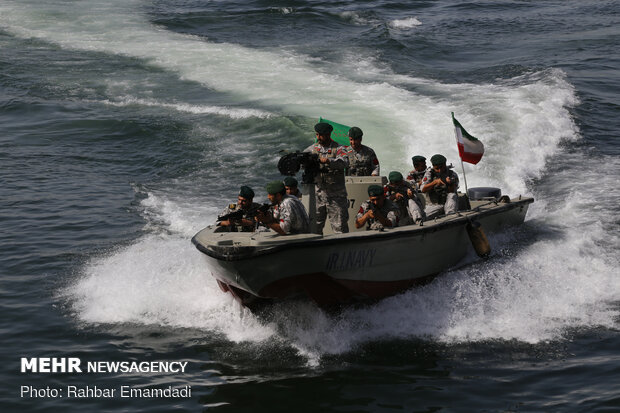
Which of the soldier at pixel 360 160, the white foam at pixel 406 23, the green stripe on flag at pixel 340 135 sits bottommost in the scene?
the soldier at pixel 360 160

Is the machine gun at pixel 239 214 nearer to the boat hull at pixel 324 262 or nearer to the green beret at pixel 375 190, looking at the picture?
the boat hull at pixel 324 262

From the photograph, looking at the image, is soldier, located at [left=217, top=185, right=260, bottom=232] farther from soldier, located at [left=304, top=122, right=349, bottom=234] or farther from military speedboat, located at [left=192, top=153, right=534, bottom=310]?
soldier, located at [left=304, top=122, right=349, bottom=234]

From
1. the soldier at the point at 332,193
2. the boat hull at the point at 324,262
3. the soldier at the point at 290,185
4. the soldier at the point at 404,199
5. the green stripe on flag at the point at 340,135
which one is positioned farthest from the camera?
the green stripe on flag at the point at 340,135

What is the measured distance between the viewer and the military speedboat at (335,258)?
912 centimetres

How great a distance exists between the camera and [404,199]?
1080 centimetres

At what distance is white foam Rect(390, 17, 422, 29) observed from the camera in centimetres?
2999

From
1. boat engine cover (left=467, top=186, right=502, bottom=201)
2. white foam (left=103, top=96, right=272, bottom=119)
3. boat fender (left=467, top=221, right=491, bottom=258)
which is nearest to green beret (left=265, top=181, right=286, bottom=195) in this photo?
boat fender (left=467, top=221, right=491, bottom=258)

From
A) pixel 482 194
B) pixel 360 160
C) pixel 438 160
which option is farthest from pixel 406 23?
pixel 438 160

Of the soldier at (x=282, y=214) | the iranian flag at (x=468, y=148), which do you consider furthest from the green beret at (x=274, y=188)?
the iranian flag at (x=468, y=148)

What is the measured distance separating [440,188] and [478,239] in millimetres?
942

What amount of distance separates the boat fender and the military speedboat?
0.05 ft

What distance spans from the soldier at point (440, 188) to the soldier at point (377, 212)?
4.31 feet

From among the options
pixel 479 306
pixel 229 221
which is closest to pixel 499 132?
pixel 479 306

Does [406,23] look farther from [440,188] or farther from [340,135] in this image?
[440,188]
